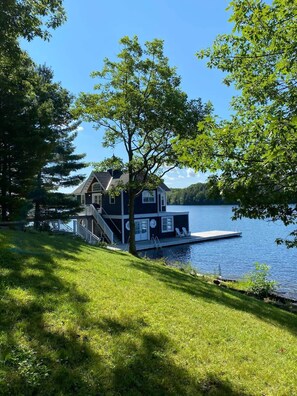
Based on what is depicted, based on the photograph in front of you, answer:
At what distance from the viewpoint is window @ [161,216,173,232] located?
110 feet

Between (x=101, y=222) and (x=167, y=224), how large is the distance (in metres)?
7.69

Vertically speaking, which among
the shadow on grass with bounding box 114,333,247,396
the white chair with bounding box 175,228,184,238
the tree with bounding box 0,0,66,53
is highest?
the tree with bounding box 0,0,66,53

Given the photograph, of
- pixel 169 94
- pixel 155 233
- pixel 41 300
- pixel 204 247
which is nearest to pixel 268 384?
pixel 41 300

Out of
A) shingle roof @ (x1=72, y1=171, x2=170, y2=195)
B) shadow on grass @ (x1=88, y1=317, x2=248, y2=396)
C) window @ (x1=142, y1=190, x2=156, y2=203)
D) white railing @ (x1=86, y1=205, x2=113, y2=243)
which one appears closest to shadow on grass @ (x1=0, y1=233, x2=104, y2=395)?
shadow on grass @ (x1=88, y1=317, x2=248, y2=396)

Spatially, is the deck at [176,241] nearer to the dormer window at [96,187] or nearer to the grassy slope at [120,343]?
the dormer window at [96,187]

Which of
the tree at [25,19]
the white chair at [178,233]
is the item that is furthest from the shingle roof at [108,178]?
the tree at [25,19]

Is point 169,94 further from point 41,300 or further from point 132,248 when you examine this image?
point 41,300

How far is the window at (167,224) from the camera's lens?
33625 mm

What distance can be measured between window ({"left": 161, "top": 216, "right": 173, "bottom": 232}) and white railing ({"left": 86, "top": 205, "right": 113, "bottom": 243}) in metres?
6.81

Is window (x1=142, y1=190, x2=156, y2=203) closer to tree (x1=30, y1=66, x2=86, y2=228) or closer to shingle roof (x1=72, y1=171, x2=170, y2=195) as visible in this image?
shingle roof (x1=72, y1=171, x2=170, y2=195)

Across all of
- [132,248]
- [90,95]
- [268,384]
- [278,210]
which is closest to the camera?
[268,384]

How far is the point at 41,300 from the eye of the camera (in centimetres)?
427

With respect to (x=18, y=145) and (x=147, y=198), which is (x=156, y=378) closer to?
(x=18, y=145)

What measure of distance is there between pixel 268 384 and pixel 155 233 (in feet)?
95.6
